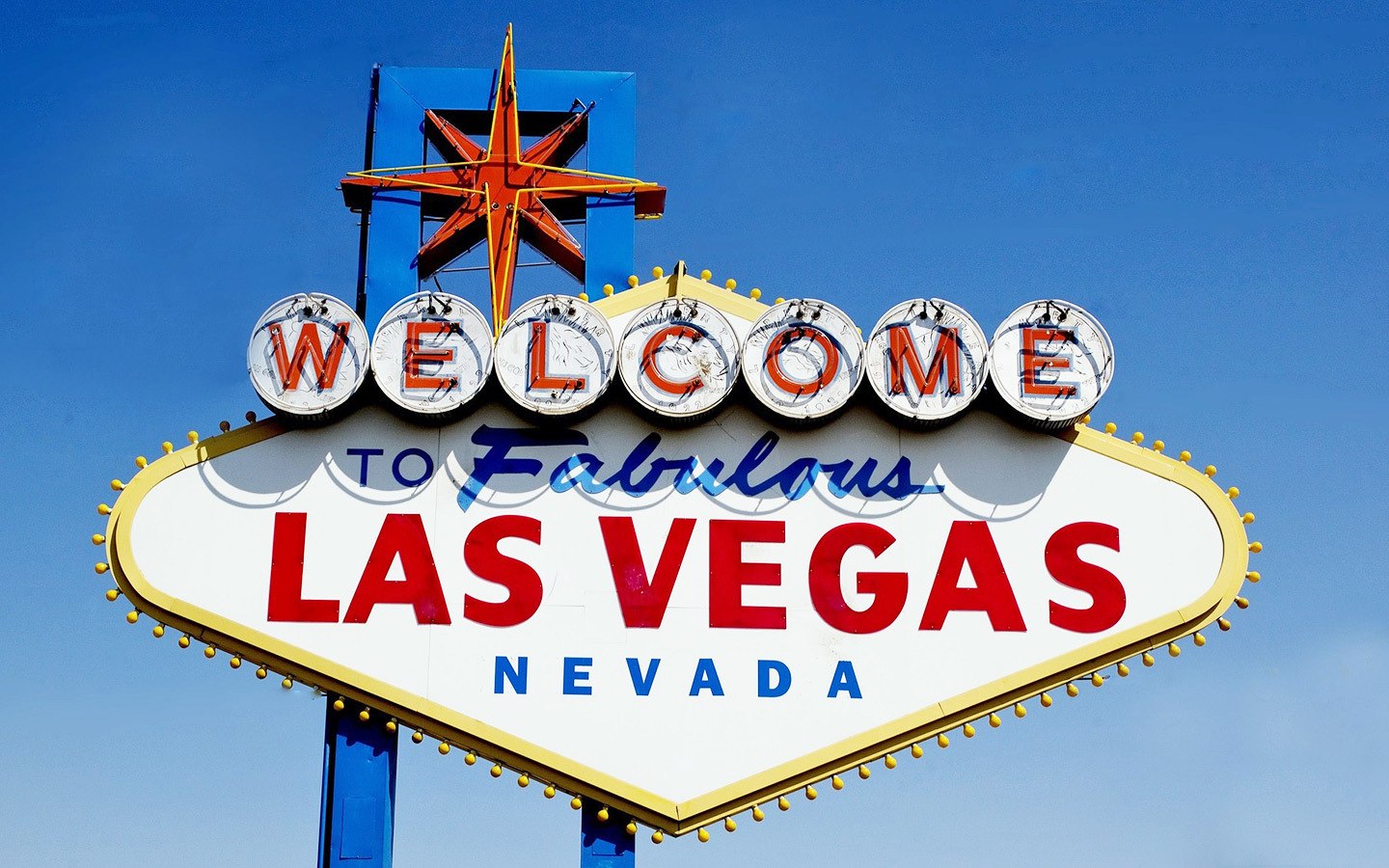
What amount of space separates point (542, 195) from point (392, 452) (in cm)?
338

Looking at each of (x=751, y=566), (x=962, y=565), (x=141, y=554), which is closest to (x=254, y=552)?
(x=141, y=554)

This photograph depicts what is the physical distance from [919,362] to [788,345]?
1.22 m

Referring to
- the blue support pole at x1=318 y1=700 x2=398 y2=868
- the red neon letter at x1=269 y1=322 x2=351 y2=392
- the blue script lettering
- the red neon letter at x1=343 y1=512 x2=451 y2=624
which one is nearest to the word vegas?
the red neon letter at x1=343 y1=512 x2=451 y2=624

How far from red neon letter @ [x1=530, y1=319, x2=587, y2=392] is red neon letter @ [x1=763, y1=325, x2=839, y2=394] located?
173cm

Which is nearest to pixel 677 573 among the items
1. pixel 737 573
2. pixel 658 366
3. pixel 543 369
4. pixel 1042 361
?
pixel 737 573

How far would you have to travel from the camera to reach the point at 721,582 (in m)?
15.7

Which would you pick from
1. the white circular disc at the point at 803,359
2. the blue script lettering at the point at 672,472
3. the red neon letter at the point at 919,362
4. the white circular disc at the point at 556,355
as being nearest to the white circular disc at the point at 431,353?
the white circular disc at the point at 556,355

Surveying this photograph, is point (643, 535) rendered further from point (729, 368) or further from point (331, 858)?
point (331, 858)

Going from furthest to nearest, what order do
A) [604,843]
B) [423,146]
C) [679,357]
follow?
1. [423,146]
2. [679,357]
3. [604,843]

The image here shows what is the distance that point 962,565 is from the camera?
52.0 feet

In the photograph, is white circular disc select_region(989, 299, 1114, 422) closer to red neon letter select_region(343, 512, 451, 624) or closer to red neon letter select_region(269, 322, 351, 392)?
red neon letter select_region(343, 512, 451, 624)

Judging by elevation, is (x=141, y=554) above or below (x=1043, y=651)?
above

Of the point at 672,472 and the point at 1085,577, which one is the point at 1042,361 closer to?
the point at 1085,577

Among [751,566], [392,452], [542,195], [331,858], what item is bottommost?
[331,858]
